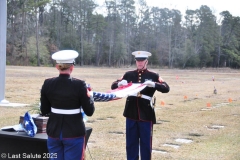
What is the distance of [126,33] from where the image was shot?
249 feet

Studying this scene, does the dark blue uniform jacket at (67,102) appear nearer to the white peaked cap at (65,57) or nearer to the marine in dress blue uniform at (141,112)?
the white peaked cap at (65,57)

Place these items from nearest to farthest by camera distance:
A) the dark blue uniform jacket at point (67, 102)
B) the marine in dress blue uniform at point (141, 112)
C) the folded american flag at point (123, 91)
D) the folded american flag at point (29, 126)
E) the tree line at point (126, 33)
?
1. the dark blue uniform jacket at point (67, 102)
2. the folded american flag at point (29, 126)
3. the folded american flag at point (123, 91)
4. the marine in dress blue uniform at point (141, 112)
5. the tree line at point (126, 33)

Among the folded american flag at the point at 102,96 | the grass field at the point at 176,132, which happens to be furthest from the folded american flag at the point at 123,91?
the grass field at the point at 176,132

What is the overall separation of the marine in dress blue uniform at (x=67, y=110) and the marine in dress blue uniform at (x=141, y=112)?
52.9 inches

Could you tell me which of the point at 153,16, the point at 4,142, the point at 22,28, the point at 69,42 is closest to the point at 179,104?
the point at 4,142

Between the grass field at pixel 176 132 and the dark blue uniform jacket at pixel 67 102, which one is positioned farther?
the grass field at pixel 176 132

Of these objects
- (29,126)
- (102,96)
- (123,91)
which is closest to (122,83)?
(123,91)

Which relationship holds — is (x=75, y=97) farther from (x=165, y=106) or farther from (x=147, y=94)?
(x=165, y=106)

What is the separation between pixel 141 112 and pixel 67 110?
4.92ft

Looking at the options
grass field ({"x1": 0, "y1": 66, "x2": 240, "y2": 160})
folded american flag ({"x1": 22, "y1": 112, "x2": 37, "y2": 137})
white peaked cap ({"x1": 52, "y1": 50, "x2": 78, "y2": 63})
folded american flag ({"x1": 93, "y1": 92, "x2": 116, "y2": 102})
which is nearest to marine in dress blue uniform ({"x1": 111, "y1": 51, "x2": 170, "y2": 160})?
folded american flag ({"x1": 93, "y1": 92, "x2": 116, "y2": 102})

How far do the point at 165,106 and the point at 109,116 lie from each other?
337 centimetres

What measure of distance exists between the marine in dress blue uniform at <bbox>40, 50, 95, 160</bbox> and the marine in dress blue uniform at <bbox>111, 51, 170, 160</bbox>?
1344 millimetres

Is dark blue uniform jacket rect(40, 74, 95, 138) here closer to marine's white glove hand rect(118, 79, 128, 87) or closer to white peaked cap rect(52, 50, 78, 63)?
white peaked cap rect(52, 50, 78, 63)

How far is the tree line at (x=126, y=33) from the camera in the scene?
5691 cm
